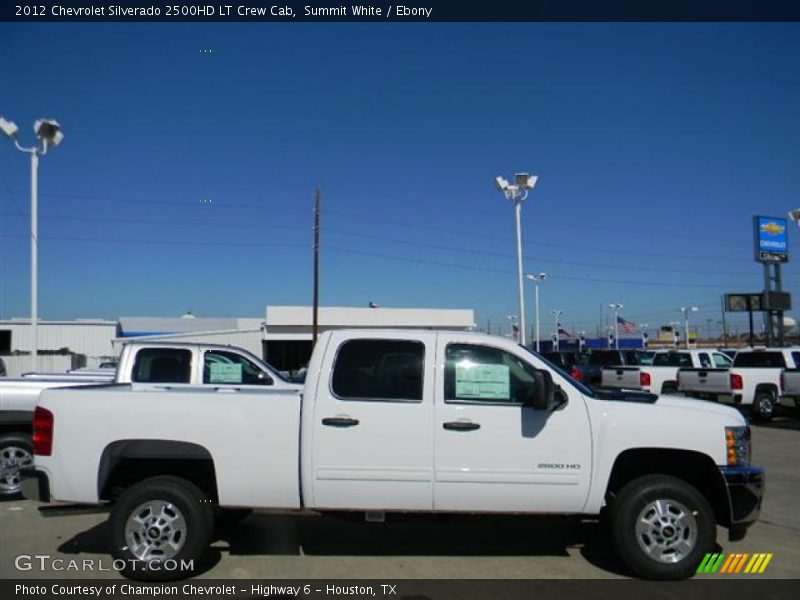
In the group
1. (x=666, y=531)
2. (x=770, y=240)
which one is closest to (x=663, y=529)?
(x=666, y=531)

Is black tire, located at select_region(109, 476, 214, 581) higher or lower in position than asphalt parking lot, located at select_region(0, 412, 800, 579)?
higher

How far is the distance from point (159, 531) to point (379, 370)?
2121 mm

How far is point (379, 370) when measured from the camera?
5.73m

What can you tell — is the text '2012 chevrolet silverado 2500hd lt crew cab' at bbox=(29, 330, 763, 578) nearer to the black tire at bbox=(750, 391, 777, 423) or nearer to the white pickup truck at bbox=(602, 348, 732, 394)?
the black tire at bbox=(750, 391, 777, 423)

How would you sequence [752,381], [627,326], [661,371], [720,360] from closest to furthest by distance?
[752,381] < [661,371] < [720,360] < [627,326]

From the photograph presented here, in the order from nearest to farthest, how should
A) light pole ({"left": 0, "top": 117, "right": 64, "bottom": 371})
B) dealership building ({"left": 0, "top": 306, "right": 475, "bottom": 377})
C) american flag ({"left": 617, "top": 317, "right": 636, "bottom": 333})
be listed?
light pole ({"left": 0, "top": 117, "right": 64, "bottom": 371}) < dealership building ({"left": 0, "top": 306, "right": 475, "bottom": 377}) < american flag ({"left": 617, "top": 317, "right": 636, "bottom": 333})

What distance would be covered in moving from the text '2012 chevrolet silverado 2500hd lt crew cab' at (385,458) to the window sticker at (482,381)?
0.17ft

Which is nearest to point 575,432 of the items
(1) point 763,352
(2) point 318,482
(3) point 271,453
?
(2) point 318,482

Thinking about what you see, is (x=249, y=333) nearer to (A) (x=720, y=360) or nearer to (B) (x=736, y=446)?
(A) (x=720, y=360)

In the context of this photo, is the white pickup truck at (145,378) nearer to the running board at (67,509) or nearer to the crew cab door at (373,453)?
the running board at (67,509)

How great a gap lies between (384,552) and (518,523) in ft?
5.72

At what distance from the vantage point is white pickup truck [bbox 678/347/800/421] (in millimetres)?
18156

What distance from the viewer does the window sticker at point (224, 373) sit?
9562mm

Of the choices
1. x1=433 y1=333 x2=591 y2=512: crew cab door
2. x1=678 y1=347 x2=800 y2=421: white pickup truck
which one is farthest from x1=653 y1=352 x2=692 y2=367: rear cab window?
x1=433 y1=333 x2=591 y2=512: crew cab door
